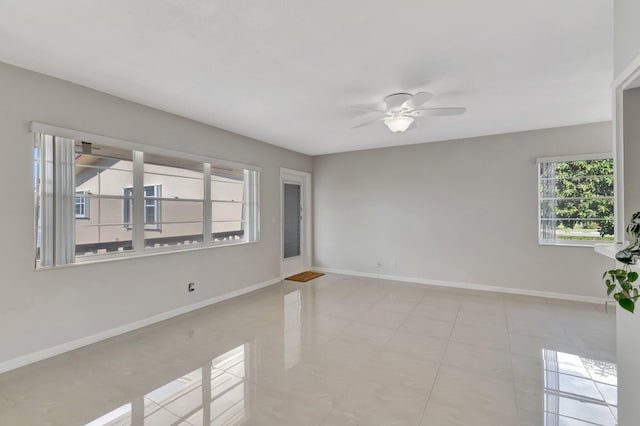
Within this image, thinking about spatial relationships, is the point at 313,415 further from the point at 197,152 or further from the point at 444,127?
the point at 444,127

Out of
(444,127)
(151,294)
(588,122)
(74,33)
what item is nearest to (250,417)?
(151,294)

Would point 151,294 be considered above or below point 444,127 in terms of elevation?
below

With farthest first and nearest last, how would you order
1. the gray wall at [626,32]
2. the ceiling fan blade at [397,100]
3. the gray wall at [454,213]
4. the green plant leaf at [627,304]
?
the gray wall at [454,213] → the ceiling fan blade at [397,100] → the gray wall at [626,32] → the green plant leaf at [627,304]

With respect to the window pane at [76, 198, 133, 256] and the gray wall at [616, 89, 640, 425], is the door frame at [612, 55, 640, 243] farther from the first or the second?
the window pane at [76, 198, 133, 256]

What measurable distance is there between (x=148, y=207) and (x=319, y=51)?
8.96ft

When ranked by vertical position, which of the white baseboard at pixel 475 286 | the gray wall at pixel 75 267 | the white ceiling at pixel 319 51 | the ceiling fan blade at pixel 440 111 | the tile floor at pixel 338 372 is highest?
the white ceiling at pixel 319 51

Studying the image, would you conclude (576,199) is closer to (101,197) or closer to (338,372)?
(338,372)

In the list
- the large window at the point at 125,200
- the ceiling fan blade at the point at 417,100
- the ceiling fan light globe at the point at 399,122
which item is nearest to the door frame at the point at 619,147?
the ceiling fan blade at the point at 417,100

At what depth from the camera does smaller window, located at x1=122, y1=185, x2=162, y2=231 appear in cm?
336

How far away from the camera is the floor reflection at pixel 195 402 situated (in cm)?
188

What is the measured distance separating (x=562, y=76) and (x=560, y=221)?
252 centimetres

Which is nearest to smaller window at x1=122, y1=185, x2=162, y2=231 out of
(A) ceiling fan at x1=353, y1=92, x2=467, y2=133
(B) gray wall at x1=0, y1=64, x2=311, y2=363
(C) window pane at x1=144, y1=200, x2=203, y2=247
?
(C) window pane at x1=144, y1=200, x2=203, y2=247

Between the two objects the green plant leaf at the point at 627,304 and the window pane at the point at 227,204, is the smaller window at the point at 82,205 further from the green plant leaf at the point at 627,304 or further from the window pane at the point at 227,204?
the green plant leaf at the point at 627,304

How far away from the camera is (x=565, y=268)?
4266 millimetres
